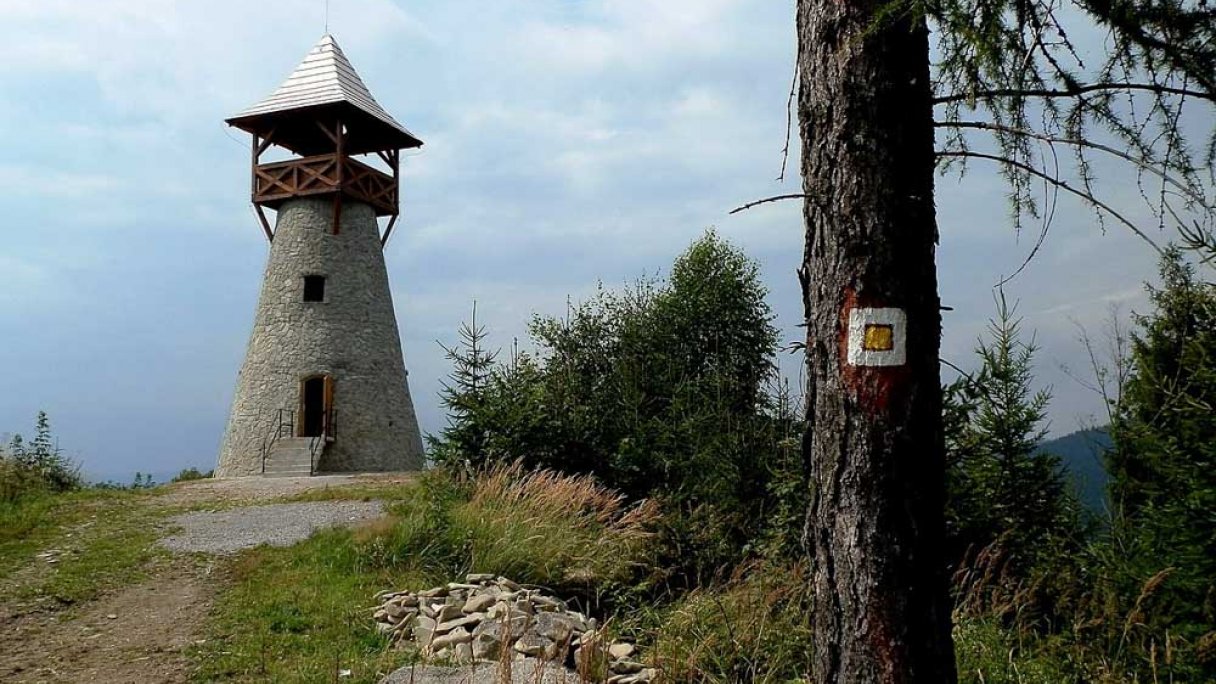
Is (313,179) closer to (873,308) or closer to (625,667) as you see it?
(625,667)

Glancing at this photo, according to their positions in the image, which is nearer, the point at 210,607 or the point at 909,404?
the point at 909,404

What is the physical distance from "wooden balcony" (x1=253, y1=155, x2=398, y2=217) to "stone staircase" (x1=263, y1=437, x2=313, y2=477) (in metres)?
5.69

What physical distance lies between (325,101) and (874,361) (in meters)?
19.4

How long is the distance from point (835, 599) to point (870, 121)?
1.68m

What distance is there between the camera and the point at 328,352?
2028 cm

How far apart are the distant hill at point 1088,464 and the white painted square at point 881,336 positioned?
15.9ft

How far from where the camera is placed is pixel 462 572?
26.3ft

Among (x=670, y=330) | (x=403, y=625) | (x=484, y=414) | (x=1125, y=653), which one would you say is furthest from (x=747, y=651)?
(x=670, y=330)

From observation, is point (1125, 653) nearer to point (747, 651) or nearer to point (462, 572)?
point (747, 651)

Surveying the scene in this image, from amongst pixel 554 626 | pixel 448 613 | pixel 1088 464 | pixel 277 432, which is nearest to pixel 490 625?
Answer: pixel 554 626

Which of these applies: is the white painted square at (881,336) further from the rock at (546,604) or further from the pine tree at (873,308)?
the rock at (546,604)

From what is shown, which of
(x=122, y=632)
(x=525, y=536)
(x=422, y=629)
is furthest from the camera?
(x=525, y=536)

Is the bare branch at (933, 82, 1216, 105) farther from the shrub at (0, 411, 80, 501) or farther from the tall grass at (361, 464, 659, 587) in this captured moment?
the shrub at (0, 411, 80, 501)

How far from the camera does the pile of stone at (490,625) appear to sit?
18.1ft
